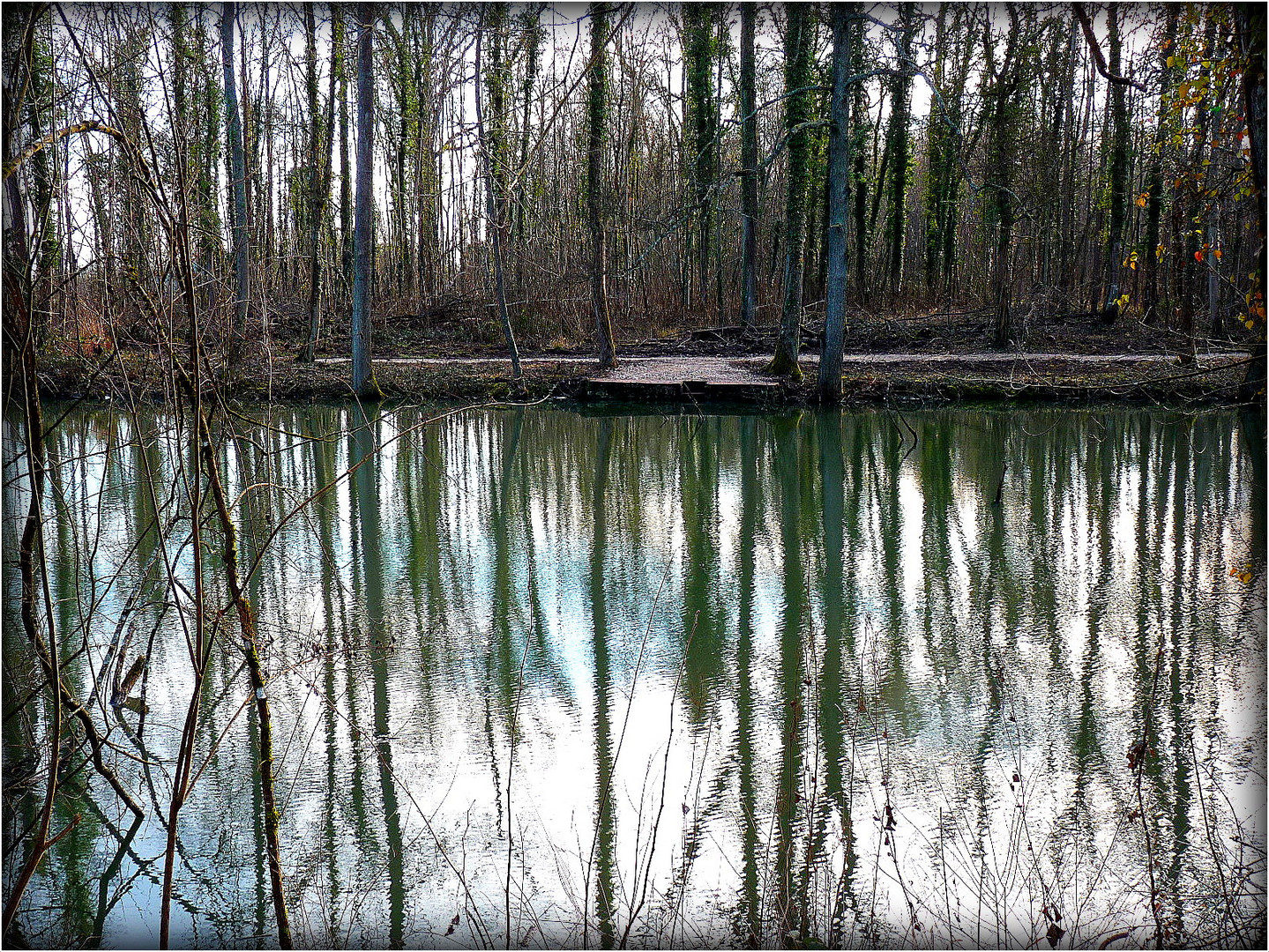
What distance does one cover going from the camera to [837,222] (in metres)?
15.7

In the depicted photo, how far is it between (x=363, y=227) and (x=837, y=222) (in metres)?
7.35

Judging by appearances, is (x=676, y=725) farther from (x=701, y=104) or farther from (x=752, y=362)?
(x=701, y=104)

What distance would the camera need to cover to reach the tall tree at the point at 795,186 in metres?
17.2

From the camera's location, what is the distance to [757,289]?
28.1m

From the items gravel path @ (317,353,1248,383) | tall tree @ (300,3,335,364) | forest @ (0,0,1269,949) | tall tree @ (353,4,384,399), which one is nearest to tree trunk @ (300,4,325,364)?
tall tree @ (300,3,335,364)

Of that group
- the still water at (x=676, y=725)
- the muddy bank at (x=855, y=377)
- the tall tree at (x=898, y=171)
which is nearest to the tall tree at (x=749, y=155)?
the muddy bank at (x=855, y=377)

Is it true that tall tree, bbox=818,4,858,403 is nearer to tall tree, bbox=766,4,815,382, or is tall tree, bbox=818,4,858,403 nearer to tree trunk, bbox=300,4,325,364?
tall tree, bbox=766,4,815,382

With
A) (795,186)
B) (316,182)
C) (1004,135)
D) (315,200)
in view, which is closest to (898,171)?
(1004,135)

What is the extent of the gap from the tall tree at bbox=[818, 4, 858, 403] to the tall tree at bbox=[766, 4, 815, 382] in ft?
3.57

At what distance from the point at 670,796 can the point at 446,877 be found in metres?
0.93

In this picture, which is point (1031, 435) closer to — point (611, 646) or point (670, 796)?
point (611, 646)

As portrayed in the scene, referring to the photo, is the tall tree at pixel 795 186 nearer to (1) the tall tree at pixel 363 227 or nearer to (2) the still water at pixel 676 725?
(1) the tall tree at pixel 363 227

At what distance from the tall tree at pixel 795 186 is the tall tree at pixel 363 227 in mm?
6596

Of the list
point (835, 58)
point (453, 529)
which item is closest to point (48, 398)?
point (453, 529)
